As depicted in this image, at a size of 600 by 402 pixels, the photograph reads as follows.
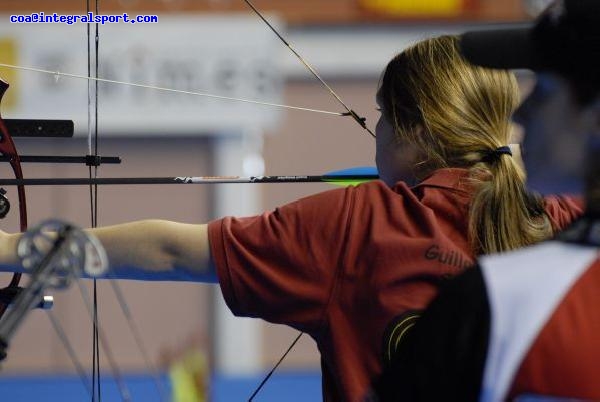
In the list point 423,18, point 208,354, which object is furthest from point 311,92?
point 208,354

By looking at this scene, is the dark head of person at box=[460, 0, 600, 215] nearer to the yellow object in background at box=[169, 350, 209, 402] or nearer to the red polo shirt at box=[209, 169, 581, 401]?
the red polo shirt at box=[209, 169, 581, 401]

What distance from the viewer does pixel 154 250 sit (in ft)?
4.10

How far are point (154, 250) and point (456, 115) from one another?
0.37 m

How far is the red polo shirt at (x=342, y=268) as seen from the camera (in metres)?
1.18

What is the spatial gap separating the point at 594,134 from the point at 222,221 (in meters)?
0.57

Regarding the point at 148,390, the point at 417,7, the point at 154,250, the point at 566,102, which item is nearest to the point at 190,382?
the point at 148,390

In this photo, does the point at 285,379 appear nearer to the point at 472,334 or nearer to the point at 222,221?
the point at 222,221

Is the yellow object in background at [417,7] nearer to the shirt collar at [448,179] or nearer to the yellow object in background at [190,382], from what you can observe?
the yellow object in background at [190,382]

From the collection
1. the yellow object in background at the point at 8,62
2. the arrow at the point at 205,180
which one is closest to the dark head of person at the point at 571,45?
the arrow at the point at 205,180

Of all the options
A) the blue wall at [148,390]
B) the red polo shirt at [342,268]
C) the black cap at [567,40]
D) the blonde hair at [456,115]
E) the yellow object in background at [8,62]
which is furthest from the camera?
the yellow object in background at [8,62]

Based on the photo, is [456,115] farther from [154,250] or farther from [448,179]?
[154,250]

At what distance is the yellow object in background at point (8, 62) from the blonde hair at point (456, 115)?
428 cm

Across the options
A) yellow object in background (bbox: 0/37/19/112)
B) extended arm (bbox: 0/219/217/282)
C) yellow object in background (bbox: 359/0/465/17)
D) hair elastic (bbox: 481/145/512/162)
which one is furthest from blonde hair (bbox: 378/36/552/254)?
yellow object in background (bbox: 359/0/465/17)

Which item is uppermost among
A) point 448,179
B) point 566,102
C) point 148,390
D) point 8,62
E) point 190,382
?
point 566,102
